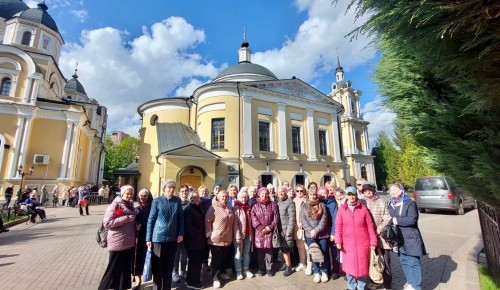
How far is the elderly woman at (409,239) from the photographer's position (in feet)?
13.0


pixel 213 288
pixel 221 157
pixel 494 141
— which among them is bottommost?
pixel 213 288

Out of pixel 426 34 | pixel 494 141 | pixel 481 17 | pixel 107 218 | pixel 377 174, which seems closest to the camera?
pixel 481 17

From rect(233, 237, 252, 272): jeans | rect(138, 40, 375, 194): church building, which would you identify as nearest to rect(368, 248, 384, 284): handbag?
rect(233, 237, 252, 272): jeans

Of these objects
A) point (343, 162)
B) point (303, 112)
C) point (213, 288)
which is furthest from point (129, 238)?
point (343, 162)

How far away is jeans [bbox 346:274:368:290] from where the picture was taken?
3951 mm

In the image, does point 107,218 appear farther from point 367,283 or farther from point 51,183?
point 51,183

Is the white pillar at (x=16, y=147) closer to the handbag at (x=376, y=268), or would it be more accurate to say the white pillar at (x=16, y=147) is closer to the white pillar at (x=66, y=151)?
the white pillar at (x=66, y=151)

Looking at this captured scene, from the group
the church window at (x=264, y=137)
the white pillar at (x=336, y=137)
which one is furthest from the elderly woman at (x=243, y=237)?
the white pillar at (x=336, y=137)

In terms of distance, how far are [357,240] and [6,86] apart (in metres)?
29.3

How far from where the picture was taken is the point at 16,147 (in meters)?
19.6

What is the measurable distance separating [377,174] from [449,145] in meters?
50.2

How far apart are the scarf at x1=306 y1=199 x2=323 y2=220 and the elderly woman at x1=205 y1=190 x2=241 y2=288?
59.6 inches

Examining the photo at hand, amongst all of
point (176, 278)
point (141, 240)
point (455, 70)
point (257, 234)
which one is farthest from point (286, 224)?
point (455, 70)

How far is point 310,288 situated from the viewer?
14.3 feet
